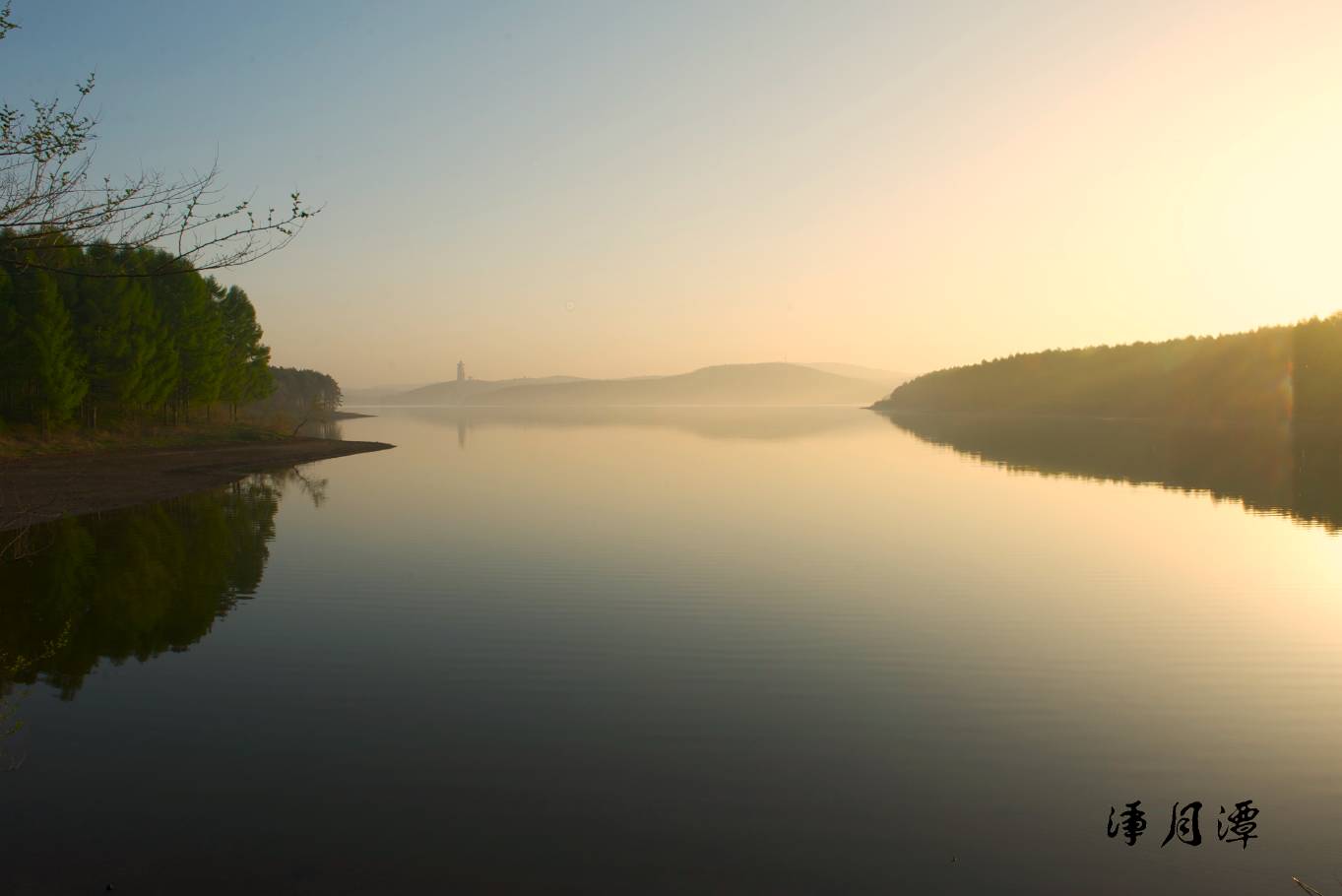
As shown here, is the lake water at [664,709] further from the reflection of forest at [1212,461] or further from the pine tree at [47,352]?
the pine tree at [47,352]

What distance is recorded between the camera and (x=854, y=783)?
9422mm

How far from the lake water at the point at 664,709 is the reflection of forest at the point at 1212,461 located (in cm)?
1112

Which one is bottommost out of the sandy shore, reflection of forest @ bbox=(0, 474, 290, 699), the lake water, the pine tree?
the lake water

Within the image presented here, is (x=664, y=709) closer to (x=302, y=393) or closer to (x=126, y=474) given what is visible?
(x=126, y=474)

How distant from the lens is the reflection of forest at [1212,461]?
3709cm

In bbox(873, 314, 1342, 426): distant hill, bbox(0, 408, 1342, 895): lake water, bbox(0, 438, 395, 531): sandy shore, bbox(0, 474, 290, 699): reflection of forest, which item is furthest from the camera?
bbox(873, 314, 1342, 426): distant hill

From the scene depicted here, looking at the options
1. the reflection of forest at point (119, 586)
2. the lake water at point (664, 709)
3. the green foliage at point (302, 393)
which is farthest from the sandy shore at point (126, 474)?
the green foliage at point (302, 393)

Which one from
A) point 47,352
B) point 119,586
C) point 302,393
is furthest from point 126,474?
point 302,393

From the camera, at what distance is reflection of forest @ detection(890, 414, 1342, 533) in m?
37.1

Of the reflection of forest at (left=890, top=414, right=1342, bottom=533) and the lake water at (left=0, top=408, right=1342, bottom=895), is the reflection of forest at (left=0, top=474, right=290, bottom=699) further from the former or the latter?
the reflection of forest at (left=890, top=414, right=1342, bottom=533)

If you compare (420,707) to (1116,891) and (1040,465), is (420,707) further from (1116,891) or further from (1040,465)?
(1040,465)

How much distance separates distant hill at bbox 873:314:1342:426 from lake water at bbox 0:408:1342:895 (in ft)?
341

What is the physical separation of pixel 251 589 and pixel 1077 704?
1684 centimetres

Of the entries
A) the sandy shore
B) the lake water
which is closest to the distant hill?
the lake water
